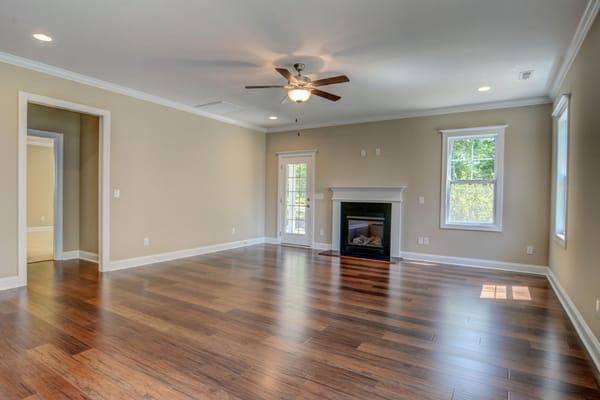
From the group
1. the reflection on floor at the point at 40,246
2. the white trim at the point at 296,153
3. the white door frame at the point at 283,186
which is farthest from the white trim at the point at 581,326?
the reflection on floor at the point at 40,246

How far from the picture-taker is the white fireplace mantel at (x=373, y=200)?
20.9 ft

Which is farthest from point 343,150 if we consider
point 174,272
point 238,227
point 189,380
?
point 189,380

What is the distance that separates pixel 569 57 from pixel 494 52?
778mm

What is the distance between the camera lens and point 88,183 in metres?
5.79

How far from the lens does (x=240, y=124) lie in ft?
24.3

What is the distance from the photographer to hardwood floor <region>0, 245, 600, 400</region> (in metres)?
2.11

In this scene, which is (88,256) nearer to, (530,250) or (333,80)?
(333,80)

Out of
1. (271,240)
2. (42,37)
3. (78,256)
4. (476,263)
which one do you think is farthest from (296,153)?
(42,37)

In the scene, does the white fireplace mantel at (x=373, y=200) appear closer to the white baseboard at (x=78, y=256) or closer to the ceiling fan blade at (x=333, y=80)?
the ceiling fan blade at (x=333, y=80)

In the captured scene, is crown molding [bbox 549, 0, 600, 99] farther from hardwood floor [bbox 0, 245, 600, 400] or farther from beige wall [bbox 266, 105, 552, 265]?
hardwood floor [bbox 0, 245, 600, 400]

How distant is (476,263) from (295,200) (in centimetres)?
383

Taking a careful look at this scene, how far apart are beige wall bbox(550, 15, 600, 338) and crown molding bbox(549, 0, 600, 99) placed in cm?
7

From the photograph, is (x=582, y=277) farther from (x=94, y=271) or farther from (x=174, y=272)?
(x=94, y=271)

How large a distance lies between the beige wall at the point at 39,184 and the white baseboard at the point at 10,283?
18.9 feet
